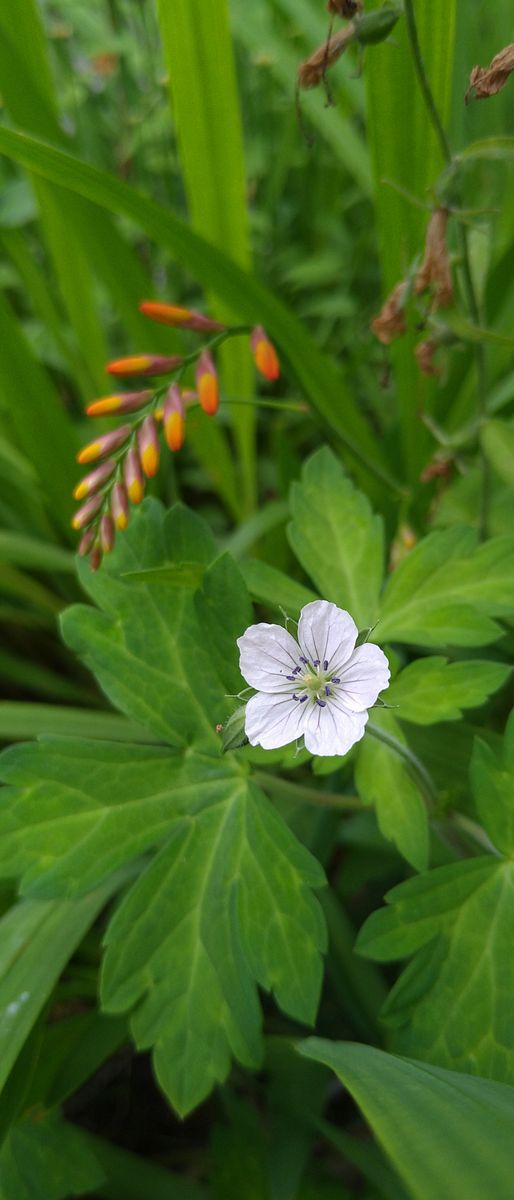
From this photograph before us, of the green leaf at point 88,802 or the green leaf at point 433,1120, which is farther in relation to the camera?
the green leaf at point 88,802

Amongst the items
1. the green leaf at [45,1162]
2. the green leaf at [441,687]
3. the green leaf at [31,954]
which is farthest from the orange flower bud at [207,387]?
the green leaf at [45,1162]

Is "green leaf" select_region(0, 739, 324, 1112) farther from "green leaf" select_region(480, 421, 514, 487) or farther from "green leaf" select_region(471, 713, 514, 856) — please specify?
"green leaf" select_region(480, 421, 514, 487)

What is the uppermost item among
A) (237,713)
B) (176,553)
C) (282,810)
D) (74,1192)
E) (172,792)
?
(176,553)

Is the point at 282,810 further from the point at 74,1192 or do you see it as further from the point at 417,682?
the point at 74,1192

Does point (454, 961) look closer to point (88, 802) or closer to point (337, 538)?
point (88, 802)

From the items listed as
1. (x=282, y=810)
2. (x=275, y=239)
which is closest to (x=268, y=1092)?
(x=282, y=810)

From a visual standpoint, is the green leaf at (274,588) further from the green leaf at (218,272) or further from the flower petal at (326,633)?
the green leaf at (218,272)

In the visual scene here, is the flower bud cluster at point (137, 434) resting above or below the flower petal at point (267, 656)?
above
